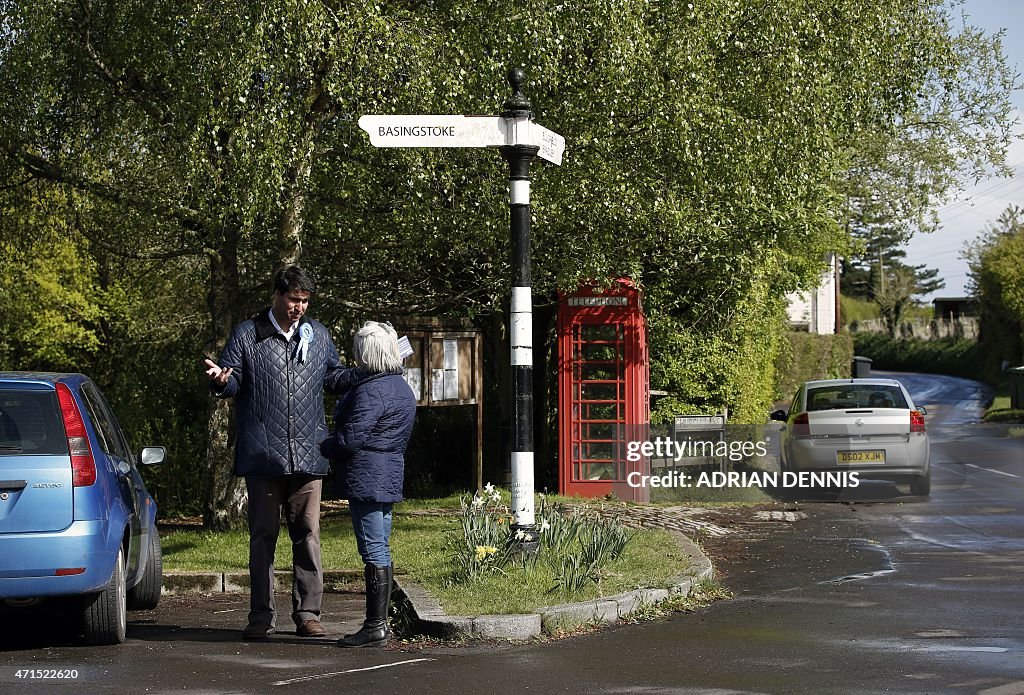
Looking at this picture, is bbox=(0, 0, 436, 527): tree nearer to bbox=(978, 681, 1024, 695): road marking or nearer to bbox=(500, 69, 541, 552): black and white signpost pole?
bbox=(500, 69, 541, 552): black and white signpost pole

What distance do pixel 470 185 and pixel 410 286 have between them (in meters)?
3.44

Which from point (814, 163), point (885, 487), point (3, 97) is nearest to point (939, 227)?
point (885, 487)

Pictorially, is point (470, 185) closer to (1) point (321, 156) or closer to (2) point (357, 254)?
(1) point (321, 156)

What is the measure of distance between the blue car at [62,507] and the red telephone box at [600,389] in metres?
9.79

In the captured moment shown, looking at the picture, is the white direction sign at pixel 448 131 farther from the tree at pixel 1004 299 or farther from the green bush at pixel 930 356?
the green bush at pixel 930 356

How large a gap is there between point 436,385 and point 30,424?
871 cm

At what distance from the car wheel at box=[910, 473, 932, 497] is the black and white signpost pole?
9848 mm

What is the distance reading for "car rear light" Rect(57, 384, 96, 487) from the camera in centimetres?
762

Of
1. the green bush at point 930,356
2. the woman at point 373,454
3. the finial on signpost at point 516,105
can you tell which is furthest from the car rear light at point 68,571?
the green bush at point 930,356

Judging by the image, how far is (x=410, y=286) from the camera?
639 inches

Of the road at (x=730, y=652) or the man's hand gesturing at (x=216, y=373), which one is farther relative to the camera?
the man's hand gesturing at (x=216, y=373)

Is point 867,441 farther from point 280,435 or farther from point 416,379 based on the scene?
point 280,435

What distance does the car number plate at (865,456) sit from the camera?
1791 cm

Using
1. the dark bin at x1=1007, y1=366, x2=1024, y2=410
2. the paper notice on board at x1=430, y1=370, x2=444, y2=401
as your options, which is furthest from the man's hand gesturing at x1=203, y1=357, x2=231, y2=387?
the dark bin at x1=1007, y1=366, x2=1024, y2=410
